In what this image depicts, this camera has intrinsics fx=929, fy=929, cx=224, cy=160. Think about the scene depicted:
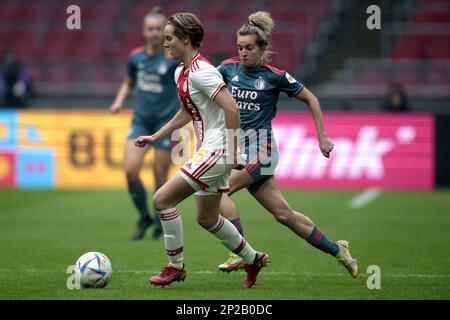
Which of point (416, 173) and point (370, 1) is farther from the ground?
point (370, 1)

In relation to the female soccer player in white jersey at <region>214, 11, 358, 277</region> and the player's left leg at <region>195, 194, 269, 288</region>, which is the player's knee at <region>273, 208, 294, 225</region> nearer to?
the female soccer player in white jersey at <region>214, 11, 358, 277</region>

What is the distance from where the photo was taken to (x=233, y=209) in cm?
804

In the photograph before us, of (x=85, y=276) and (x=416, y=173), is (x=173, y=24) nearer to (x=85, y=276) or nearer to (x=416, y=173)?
(x=85, y=276)

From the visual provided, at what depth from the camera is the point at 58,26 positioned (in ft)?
78.9

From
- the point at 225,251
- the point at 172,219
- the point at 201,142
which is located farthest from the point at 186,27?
the point at 225,251

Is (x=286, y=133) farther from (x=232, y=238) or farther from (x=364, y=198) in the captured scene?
(x=232, y=238)

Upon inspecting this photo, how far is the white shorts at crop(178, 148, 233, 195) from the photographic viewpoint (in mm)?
6977

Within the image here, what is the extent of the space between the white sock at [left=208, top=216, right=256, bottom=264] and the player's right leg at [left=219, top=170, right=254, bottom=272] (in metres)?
0.44

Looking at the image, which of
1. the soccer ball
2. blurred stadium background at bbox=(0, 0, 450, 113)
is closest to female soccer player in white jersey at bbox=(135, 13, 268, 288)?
the soccer ball

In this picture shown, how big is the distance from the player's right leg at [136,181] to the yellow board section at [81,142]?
22.7ft

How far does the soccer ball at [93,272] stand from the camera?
23.6 feet

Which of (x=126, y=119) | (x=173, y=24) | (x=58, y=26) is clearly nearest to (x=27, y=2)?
(x=58, y=26)

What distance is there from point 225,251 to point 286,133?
8227 mm

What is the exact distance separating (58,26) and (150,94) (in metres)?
13.7
